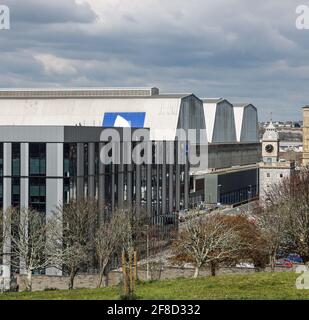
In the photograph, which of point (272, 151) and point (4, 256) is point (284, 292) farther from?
point (272, 151)

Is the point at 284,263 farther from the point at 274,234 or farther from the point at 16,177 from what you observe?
the point at 16,177

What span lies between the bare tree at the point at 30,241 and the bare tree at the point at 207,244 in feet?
24.4

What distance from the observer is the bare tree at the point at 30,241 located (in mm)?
A: 37188

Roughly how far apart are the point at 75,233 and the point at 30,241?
341 centimetres

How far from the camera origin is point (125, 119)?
9544 centimetres

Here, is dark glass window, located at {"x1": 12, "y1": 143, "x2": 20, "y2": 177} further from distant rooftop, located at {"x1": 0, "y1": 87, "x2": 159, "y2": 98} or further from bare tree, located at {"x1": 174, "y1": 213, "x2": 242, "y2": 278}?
distant rooftop, located at {"x1": 0, "y1": 87, "x2": 159, "y2": 98}

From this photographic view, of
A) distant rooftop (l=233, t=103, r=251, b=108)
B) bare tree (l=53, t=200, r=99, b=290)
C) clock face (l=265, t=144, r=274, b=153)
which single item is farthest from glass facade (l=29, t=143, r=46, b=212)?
distant rooftop (l=233, t=103, r=251, b=108)

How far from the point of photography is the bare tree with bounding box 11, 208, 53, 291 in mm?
37188

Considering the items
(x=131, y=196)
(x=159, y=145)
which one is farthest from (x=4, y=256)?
(x=159, y=145)

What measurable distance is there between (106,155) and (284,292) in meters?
35.4

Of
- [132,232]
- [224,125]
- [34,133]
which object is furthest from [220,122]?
[132,232]

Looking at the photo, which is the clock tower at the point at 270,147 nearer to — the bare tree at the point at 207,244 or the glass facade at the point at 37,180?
the glass facade at the point at 37,180

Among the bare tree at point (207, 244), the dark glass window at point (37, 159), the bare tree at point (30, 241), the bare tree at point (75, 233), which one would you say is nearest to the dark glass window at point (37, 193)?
the dark glass window at point (37, 159)
